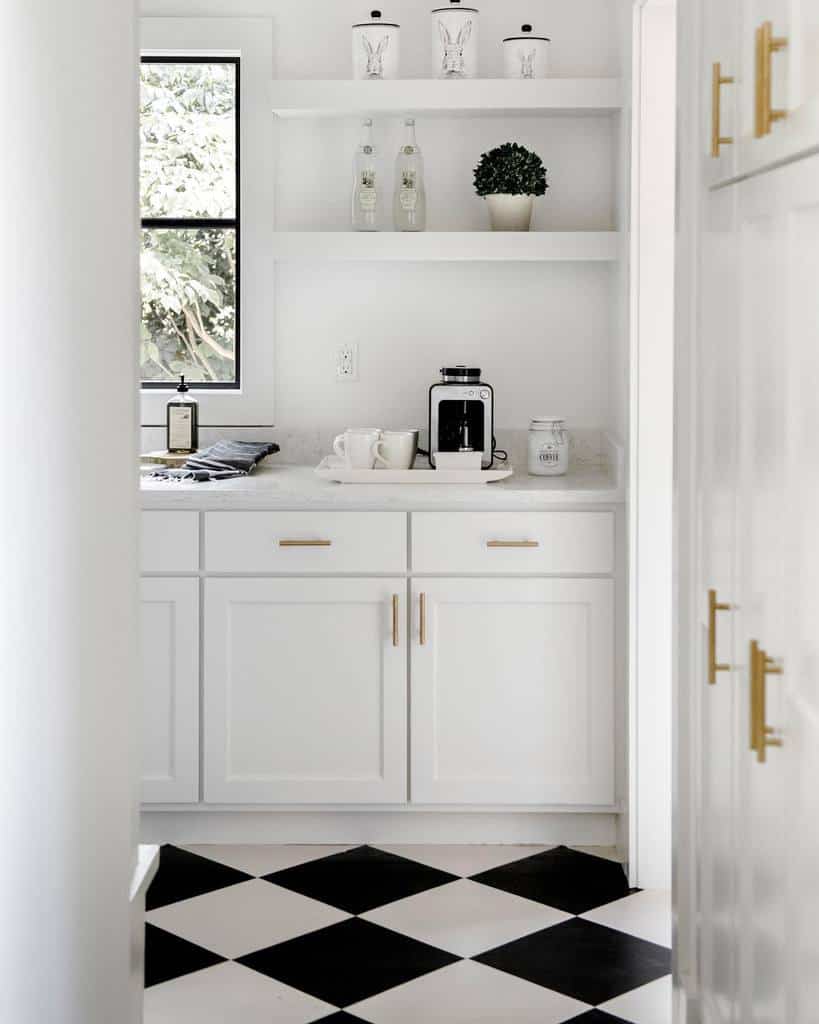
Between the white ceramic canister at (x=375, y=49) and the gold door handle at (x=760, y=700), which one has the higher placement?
the white ceramic canister at (x=375, y=49)

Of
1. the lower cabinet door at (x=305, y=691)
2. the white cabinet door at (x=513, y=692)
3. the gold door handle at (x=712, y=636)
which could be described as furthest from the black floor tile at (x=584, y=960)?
the gold door handle at (x=712, y=636)

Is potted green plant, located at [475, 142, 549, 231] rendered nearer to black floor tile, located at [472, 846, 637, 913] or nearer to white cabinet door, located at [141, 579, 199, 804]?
white cabinet door, located at [141, 579, 199, 804]

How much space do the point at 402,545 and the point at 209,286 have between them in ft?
3.58

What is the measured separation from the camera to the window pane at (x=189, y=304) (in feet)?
12.9

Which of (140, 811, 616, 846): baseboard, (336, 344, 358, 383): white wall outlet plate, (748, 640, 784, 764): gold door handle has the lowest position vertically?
(140, 811, 616, 846): baseboard

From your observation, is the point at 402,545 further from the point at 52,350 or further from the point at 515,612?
the point at 52,350

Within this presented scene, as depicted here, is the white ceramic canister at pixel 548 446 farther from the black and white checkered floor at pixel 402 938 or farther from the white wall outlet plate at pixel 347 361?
the black and white checkered floor at pixel 402 938

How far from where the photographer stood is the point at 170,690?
3.40m

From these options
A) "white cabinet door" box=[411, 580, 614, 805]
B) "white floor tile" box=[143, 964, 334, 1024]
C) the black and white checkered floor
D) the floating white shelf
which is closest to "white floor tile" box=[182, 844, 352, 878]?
the black and white checkered floor

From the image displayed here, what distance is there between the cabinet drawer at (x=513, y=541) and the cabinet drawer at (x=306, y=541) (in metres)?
0.07

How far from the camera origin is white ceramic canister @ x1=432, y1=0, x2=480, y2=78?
3.64 metres

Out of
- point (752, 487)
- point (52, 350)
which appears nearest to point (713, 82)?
point (752, 487)

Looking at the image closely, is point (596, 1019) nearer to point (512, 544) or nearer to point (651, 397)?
point (512, 544)

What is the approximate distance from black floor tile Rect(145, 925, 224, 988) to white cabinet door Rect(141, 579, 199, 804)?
509mm
